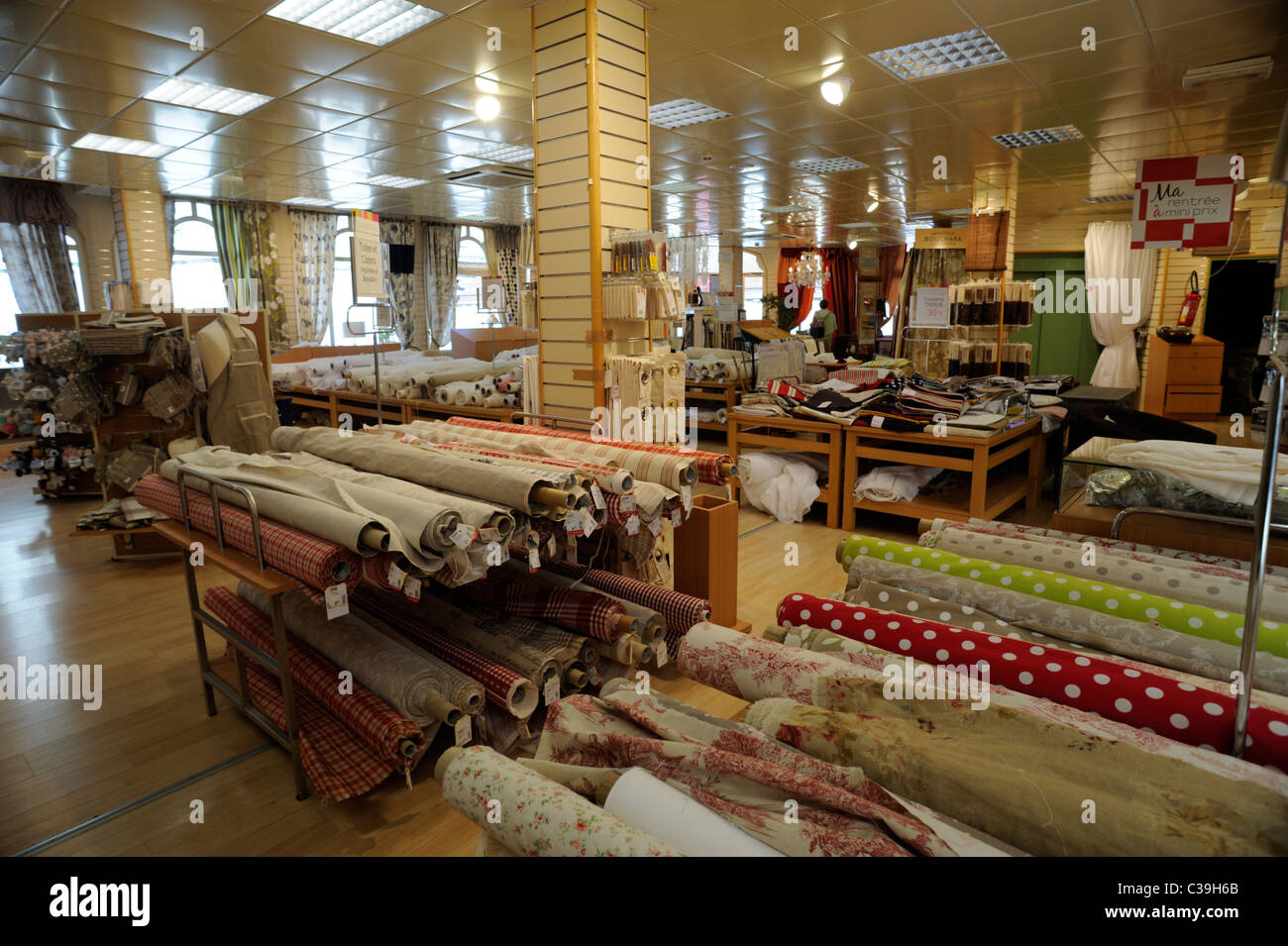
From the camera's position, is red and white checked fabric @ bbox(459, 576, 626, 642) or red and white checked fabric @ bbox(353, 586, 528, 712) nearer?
red and white checked fabric @ bbox(353, 586, 528, 712)

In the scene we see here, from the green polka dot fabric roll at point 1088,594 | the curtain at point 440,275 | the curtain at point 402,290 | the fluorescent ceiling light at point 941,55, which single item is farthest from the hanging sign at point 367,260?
the curtain at point 440,275

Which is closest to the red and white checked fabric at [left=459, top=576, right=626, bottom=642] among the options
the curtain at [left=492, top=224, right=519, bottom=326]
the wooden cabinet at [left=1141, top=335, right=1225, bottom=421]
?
the wooden cabinet at [left=1141, top=335, right=1225, bottom=421]

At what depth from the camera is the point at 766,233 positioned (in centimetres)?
1518

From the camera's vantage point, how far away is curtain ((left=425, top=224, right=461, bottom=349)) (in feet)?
45.2

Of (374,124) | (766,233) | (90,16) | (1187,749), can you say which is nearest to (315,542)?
(1187,749)

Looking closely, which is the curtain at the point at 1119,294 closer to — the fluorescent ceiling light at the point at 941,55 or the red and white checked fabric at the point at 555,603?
the fluorescent ceiling light at the point at 941,55

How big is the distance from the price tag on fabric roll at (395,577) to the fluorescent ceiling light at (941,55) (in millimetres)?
4761

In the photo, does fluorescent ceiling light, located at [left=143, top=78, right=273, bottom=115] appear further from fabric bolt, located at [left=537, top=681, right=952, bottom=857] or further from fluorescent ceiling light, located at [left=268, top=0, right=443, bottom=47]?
fabric bolt, located at [left=537, top=681, right=952, bottom=857]

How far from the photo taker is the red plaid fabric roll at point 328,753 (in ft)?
7.91

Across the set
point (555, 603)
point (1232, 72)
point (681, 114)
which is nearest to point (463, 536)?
point (555, 603)

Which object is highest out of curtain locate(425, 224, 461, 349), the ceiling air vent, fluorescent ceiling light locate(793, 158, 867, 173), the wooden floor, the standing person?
the ceiling air vent

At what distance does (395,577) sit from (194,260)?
36.2ft

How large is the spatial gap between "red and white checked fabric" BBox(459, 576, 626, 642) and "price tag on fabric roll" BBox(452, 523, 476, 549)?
813 mm
